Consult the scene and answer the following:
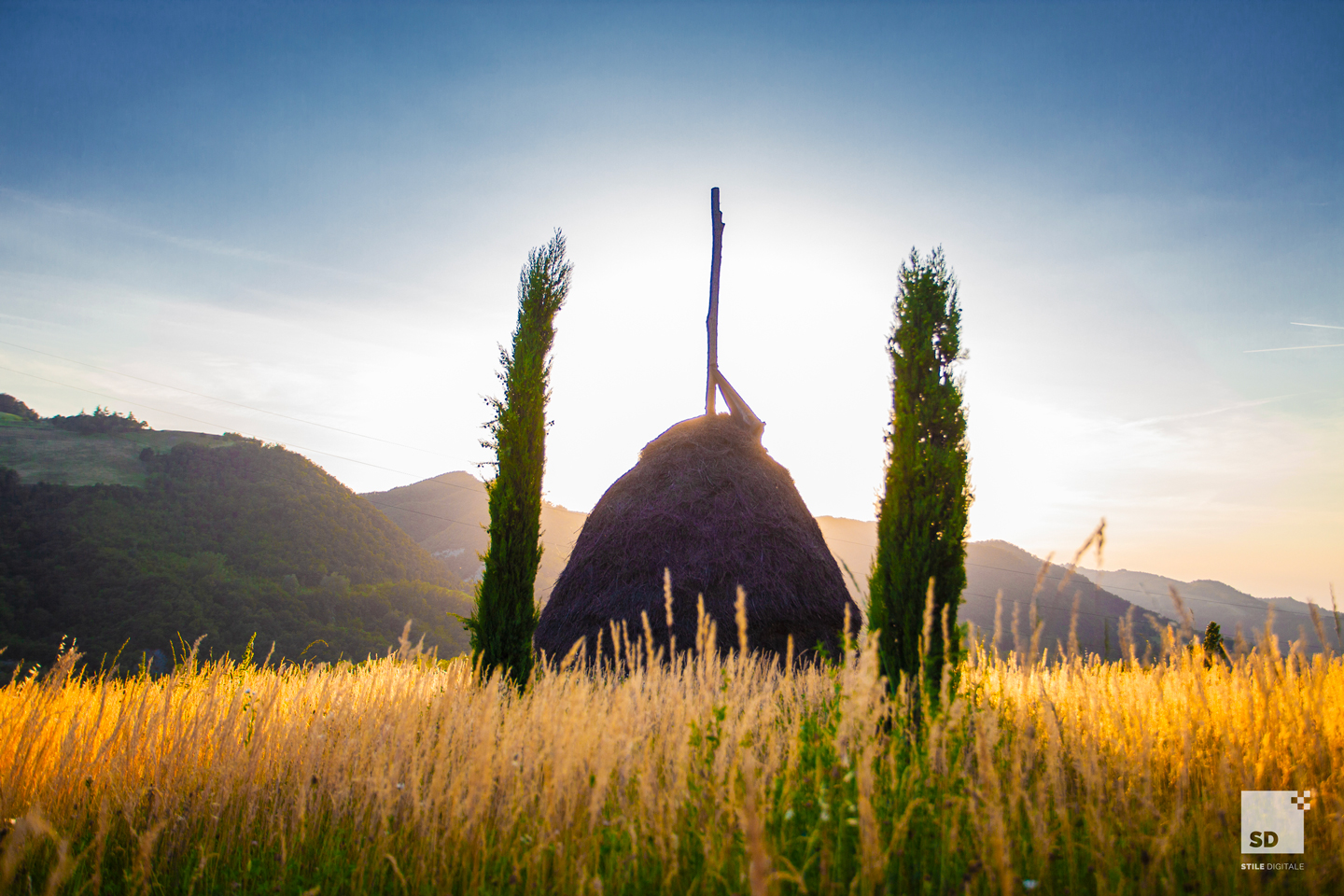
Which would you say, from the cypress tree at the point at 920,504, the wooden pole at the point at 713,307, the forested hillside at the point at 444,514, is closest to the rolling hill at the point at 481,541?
the forested hillside at the point at 444,514

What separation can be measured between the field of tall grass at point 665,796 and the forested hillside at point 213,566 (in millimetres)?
24998

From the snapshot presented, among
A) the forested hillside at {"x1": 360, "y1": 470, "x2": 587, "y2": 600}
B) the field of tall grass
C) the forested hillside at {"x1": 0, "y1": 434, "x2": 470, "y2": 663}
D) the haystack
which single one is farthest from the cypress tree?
the forested hillside at {"x1": 360, "y1": 470, "x2": 587, "y2": 600}

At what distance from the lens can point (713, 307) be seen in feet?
32.5

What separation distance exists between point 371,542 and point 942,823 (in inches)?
1815

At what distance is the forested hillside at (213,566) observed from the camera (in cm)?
2859

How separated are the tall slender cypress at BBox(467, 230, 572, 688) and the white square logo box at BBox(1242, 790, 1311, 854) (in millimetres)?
5523

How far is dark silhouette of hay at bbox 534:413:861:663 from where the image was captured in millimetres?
7406

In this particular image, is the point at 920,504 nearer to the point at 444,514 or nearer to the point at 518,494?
the point at 518,494

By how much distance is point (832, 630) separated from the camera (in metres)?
7.66

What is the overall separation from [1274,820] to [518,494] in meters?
6.15

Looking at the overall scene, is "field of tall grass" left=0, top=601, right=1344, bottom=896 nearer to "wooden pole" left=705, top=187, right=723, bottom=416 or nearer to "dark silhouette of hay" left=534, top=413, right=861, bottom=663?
"dark silhouette of hay" left=534, top=413, right=861, bottom=663

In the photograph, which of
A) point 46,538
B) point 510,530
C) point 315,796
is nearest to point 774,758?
point 315,796

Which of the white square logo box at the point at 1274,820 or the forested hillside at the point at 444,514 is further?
the forested hillside at the point at 444,514

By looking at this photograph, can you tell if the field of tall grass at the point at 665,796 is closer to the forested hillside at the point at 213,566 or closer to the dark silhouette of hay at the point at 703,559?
the dark silhouette of hay at the point at 703,559
